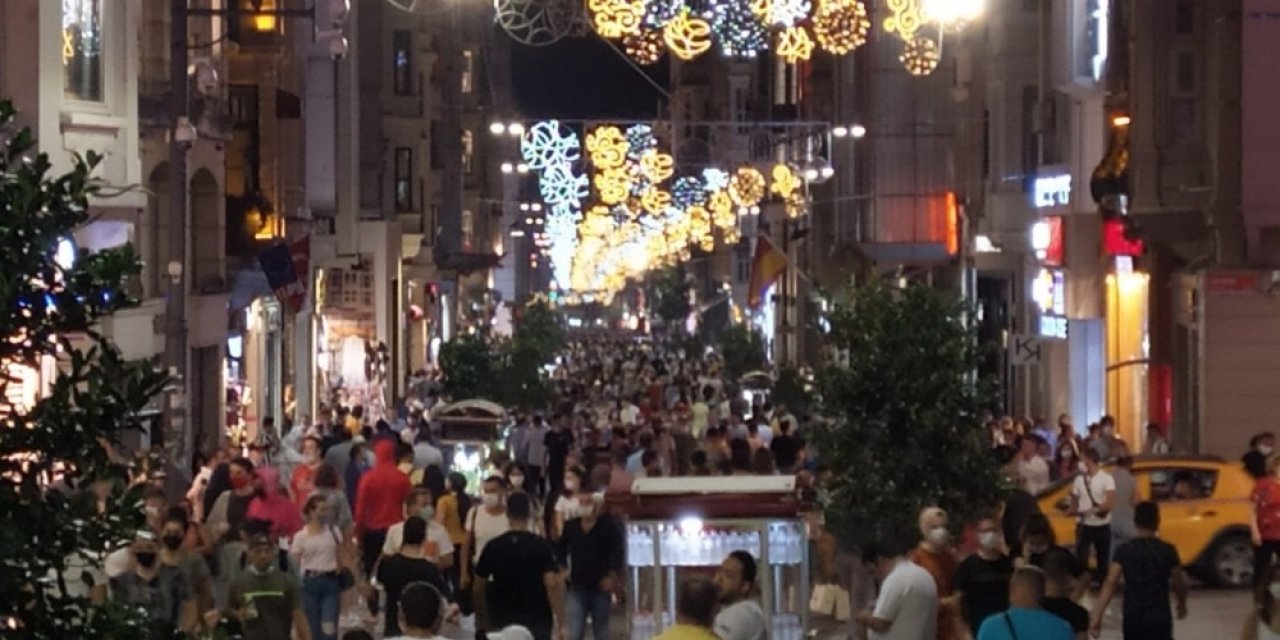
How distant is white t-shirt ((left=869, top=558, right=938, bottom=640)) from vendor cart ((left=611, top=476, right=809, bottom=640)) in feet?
9.97

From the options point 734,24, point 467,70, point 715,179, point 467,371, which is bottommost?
point 467,371

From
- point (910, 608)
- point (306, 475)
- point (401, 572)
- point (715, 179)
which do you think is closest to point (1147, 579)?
point (910, 608)

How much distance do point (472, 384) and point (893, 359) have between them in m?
28.2

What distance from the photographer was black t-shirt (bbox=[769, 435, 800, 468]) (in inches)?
1228

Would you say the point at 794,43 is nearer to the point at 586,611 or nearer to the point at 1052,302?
the point at 586,611

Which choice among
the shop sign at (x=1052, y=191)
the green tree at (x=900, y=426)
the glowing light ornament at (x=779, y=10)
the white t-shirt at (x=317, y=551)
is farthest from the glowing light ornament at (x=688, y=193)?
the white t-shirt at (x=317, y=551)

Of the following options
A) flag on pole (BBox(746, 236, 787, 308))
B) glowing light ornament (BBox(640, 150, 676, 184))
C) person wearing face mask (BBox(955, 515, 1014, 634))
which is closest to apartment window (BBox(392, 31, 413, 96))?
flag on pole (BBox(746, 236, 787, 308))

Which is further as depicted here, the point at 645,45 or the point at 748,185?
the point at 748,185

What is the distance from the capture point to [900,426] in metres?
21.7

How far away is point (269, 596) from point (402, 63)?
183 feet

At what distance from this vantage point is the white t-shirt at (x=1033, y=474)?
27125mm

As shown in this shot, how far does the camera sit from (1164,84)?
35094 mm

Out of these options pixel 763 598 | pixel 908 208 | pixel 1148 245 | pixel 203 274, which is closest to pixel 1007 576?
pixel 763 598

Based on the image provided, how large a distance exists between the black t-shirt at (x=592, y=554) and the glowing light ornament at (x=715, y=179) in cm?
4070
